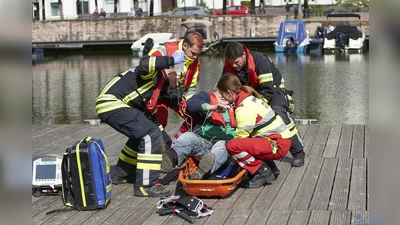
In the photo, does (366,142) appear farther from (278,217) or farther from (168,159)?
(278,217)

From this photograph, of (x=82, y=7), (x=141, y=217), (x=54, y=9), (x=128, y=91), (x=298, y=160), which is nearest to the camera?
(x=141, y=217)

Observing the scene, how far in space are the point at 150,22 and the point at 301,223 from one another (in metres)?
33.6

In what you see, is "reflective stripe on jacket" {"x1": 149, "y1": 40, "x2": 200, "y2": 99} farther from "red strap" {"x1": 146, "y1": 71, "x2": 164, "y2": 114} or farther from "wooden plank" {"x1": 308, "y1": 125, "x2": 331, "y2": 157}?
"wooden plank" {"x1": 308, "y1": 125, "x2": 331, "y2": 157}

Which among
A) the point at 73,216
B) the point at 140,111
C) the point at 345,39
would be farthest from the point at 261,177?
the point at 345,39

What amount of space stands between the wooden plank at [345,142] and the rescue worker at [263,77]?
0.72m

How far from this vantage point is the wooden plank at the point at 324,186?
202 inches

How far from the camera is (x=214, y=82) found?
20672 millimetres

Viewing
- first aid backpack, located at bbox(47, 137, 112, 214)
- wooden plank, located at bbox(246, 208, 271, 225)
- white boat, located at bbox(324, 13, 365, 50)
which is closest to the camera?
wooden plank, located at bbox(246, 208, 271, 225)

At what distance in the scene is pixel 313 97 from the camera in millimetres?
17422

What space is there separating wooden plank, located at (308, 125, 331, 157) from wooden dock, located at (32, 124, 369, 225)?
0.01 m

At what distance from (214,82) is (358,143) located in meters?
13.2

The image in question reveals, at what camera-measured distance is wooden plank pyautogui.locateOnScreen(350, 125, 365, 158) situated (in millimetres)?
7023

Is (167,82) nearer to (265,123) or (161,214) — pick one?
(265,123)

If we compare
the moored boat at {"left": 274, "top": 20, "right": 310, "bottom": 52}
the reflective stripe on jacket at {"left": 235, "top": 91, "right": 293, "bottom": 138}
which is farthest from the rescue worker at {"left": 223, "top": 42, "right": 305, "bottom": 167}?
the moored boat at {"left": 274, "top": 20, "right": 310, "bottom": 52}
